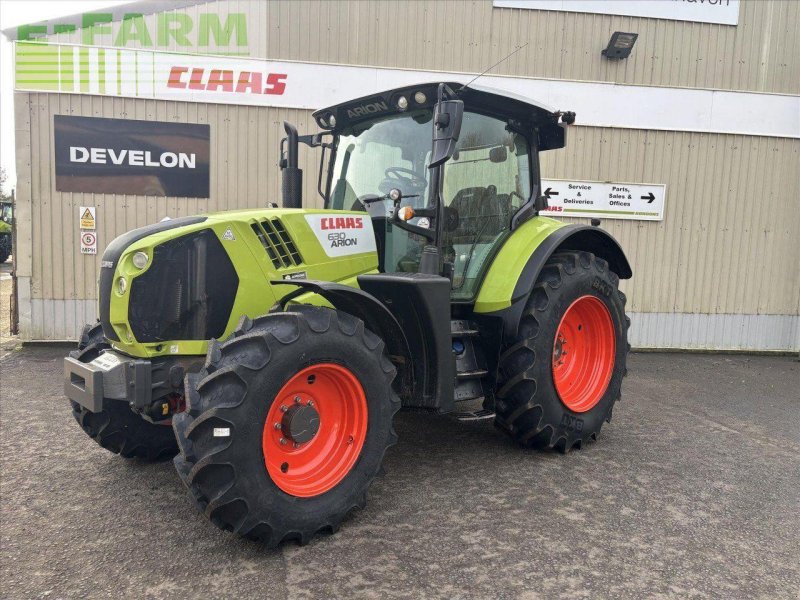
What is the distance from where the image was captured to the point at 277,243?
334 centimetres

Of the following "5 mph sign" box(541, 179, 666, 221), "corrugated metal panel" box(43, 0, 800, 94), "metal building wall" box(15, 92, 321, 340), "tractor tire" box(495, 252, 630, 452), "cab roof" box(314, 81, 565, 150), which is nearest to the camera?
"cab roof" box(314, 81, 565, 150)

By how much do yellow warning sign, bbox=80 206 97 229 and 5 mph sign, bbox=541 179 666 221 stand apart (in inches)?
230

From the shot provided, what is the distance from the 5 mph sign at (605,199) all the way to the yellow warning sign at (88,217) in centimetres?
583

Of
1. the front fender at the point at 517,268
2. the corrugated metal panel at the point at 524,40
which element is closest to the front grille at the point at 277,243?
the front fender at the point at 517,268

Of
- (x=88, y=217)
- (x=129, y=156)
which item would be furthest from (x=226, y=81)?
(x=88, y=217)

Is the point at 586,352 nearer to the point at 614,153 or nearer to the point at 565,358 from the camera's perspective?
the point at 565,358

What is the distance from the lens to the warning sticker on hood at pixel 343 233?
349 centimetres

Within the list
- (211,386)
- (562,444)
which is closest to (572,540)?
(562,444)

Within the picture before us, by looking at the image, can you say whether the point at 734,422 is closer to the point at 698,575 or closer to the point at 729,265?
the point at 698,575

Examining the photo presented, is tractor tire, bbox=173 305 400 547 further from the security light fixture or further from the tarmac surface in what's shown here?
the security light fixture

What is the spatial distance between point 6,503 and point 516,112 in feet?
13.1

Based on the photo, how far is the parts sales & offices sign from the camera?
751cm

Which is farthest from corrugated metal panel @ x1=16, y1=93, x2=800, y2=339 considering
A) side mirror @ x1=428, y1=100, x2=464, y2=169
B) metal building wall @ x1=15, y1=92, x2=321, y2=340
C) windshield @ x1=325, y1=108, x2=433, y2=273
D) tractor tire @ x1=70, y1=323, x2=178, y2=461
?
side mirror @ x1=428, y1=100, x2=464, y2=169

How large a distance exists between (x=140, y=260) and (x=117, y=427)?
3.98 ft
